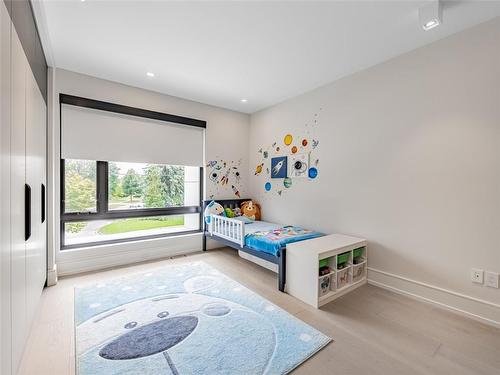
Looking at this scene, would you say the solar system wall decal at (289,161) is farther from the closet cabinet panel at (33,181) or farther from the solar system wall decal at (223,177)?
the closet cabinet panel at (33,181)

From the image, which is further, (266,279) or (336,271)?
(266,279)

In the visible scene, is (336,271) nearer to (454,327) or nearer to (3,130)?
(454,327)

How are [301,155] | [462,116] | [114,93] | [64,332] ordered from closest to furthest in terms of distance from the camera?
1. [64,332]
2. [462,116]
3. [114,93]
4. [301,155]

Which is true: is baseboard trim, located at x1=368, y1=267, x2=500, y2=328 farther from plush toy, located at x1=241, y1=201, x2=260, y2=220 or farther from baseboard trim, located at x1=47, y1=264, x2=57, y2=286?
baseboard trim, located at x1=47, y1=264, x2=57, y2=286

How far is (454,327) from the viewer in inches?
→ 73.9

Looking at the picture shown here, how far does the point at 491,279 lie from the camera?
192 centimetres

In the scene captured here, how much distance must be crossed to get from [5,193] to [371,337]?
8.03 feet

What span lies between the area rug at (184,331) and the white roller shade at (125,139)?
1.65m

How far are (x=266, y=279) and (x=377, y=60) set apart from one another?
109 inches

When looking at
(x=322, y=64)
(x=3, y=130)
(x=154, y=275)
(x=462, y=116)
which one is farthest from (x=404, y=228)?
(x=3, y=130)

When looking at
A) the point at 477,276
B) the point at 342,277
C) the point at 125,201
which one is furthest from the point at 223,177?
the point at 477,276

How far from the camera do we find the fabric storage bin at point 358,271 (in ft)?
8.46

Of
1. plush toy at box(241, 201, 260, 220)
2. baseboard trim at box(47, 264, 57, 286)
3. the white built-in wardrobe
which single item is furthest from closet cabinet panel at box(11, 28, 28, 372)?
plush toy at box(241, 201, 260, 220)

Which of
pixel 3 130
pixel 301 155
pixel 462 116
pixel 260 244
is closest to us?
pixel 3 130
